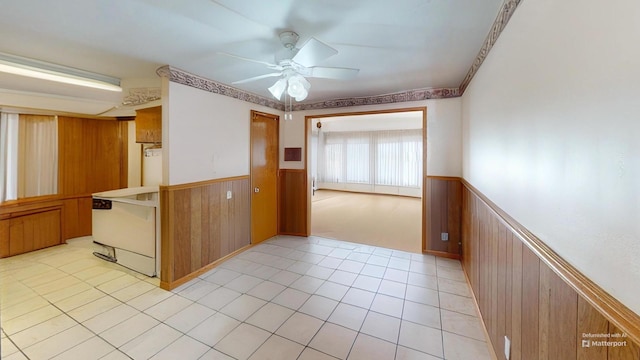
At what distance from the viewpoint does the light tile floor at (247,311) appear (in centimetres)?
180

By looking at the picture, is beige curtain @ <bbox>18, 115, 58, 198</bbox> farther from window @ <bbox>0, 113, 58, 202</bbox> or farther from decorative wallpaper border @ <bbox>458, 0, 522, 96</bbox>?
decorative wallpaper border @ <bbox>458, 0, 522, 96</bbox>

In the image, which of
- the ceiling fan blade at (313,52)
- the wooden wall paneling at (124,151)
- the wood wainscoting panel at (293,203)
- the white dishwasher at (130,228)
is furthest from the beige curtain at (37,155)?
the ceiling fan blade at (313,52)

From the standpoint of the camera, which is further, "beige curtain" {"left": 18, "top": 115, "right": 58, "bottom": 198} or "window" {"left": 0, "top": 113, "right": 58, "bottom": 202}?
"beige curtain" {"left": 18, "top": 115, "right": 58, "bottom": 198}

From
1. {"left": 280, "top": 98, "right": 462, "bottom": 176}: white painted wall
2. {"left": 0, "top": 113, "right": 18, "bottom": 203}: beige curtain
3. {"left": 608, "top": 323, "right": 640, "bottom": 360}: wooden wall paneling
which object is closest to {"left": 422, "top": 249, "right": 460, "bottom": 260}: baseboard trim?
{"left": 280, "top": 98, "right": 462, "bottom": 176}: white painted wall

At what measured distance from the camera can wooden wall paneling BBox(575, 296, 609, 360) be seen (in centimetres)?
70

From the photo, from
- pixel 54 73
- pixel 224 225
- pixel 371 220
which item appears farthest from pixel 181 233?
pixel 371 220

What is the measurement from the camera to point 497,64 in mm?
1731

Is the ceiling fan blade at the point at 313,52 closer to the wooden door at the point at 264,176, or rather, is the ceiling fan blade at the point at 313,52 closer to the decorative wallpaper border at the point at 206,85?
the decorative wallpaper border at the point at 206,85

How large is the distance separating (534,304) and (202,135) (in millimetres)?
3281

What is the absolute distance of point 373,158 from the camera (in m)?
8.66

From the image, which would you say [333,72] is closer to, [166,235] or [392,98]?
[392,98]

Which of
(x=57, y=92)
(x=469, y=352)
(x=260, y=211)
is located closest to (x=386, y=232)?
(x=260, y=211)

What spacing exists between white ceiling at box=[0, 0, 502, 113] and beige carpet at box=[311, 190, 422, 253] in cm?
264

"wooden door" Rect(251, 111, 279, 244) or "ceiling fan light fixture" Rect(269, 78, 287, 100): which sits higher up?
"ceiling fan light fixture" Rect(269, 78, 287, 100)
